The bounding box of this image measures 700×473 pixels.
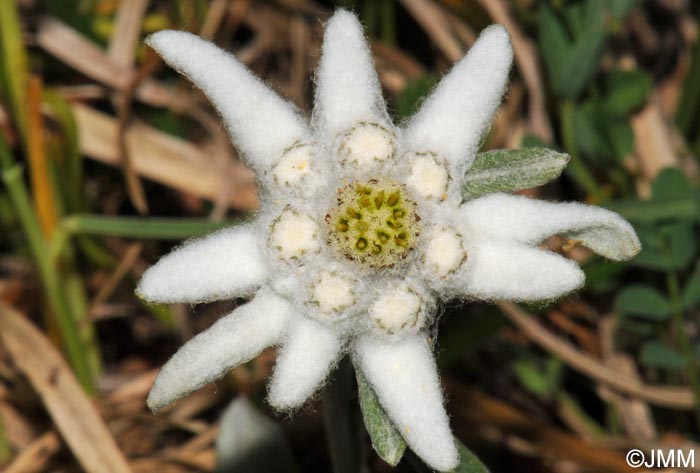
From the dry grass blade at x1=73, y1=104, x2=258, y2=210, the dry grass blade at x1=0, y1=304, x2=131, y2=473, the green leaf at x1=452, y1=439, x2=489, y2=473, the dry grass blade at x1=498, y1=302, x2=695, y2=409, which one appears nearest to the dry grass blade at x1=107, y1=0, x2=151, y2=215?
the dry grass blade at x1=73, y1=104, x2=258, y2=210

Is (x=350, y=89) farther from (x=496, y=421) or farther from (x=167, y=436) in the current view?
(x=167, y=436)

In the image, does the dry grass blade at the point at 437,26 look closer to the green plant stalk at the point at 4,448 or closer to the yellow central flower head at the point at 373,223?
the yellow central flower head at the point at 373,223

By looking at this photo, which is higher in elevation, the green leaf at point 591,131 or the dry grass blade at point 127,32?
the dry grass blade at point 127,32

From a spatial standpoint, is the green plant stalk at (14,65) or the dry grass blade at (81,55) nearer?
the green plant stalk at (14,65)

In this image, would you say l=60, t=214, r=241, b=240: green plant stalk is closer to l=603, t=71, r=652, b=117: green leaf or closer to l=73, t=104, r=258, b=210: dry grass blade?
l=73, t=104, r=258, b=210: dry grass blade

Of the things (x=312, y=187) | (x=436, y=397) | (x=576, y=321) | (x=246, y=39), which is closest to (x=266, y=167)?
(x=312, y=187)

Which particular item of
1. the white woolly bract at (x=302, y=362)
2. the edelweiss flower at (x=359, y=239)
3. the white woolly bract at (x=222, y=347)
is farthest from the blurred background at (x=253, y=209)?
the white woolly bract at (x=302, y=362)
